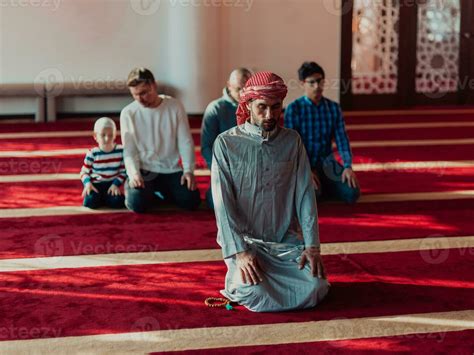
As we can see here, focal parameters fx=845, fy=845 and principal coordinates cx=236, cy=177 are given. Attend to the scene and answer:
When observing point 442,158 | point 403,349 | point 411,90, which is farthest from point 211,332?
point 411,90

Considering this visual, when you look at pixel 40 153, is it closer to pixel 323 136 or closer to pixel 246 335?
pixel 323 136

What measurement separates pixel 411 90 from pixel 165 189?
6.25 m

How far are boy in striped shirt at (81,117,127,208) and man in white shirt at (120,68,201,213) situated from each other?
0.10 m

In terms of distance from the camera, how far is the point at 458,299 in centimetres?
373

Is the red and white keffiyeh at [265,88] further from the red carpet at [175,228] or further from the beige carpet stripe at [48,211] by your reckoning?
the beige carpet stripe at [48,211]

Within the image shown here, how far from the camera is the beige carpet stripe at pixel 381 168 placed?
6598 millimetres

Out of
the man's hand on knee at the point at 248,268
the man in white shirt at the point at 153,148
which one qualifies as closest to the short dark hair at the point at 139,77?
the man in white shirt at the point at 153,148

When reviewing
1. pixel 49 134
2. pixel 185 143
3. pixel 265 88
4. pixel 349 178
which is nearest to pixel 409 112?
pixel 49 134

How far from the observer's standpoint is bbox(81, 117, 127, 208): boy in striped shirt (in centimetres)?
541

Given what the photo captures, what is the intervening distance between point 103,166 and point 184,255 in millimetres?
1246

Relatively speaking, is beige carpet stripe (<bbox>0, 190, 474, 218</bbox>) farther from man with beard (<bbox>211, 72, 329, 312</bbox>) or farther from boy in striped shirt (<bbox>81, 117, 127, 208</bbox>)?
man with beard (<bbox>211, 72, 329, 312</bbox>)

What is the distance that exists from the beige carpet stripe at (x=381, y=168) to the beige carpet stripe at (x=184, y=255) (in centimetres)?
217

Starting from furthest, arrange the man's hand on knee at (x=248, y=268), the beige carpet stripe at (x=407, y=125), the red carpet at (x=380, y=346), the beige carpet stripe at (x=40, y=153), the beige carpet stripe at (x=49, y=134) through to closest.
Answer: the beige carpet stripe at (x=407, y=125) → the beige carpet stripe at (x=49, y=134) → the beige carpet stripe at (x=40, y=153) → the man's hand on knee at (x=248, y=268) → the red carpet at (x=380, y=346)

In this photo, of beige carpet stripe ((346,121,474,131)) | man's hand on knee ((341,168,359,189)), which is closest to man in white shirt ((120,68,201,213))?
man's hand on knee ((341,168,359,189))
